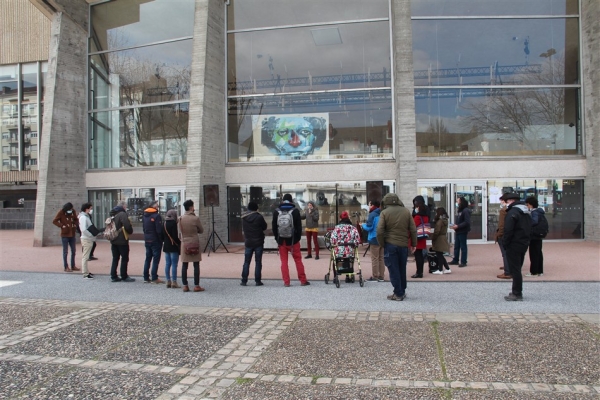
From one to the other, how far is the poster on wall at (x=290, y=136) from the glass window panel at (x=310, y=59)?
3.64 ft

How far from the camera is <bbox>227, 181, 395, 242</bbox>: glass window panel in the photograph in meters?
16.9

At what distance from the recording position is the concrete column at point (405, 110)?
14984 millimetres

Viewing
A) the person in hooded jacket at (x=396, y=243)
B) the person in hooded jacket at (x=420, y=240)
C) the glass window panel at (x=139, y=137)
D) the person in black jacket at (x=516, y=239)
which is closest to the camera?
the person in black jacket at (x=516, y=239)

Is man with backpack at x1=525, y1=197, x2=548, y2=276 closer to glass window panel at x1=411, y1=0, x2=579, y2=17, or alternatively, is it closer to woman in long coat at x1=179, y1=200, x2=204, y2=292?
woman in long coat at x1=179, y1=200, x2=204, y2=292

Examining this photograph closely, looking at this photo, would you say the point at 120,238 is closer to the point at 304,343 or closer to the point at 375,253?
the point at 375,253

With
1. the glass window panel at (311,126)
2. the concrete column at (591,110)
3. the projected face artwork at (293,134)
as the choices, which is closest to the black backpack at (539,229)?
the glass window panel at (311,126)

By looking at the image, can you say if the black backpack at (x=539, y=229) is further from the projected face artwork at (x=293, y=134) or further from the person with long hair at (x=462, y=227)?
the projected face artwork at (x=293, y=134)

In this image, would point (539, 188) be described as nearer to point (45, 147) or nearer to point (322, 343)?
point (322, 343)

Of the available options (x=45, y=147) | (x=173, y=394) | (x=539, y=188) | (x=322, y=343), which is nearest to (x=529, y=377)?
(x=322, y=343)

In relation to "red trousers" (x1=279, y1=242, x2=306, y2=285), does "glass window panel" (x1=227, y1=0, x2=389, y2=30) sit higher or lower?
higher

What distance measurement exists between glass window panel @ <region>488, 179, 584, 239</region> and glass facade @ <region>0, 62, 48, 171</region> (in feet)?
80.2

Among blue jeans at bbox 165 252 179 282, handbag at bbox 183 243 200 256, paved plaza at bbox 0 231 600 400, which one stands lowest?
paved plaza at bbox 0 231 600 400

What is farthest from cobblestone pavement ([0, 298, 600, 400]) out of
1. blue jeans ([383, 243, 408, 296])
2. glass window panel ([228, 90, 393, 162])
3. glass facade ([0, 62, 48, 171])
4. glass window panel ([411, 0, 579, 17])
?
glass facade ([0, 62, 48, 171])

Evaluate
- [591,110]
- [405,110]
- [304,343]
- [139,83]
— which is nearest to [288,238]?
[304,343]
